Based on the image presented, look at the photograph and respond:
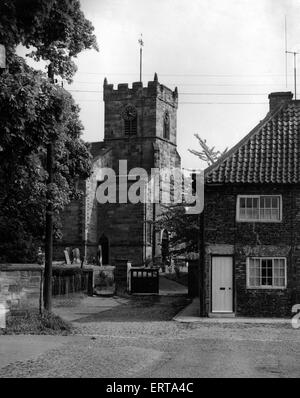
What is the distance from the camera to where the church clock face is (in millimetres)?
61812

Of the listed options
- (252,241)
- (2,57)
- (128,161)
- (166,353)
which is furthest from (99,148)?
(166,353)

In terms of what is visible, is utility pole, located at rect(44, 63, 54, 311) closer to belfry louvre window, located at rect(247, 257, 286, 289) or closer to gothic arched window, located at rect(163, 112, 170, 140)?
belfry louvre window, located at rect(247, 257, 286, 289)

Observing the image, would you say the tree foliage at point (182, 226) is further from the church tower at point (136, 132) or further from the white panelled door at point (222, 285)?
the church tower at point (136, 132)

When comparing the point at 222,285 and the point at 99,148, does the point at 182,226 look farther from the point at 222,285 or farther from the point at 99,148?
the point at 99,148

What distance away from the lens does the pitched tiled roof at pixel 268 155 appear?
986 inches

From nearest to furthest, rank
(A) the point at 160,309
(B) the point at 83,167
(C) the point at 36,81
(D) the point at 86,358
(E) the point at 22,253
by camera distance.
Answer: (D) the point at 86,358, (C) the point at 36,81, (B) the point at 83,167, (A) the point at 160,309, (E) the point at 22,253

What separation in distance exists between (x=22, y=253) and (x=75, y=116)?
9.34 m

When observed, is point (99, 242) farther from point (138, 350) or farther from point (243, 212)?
point (138, 350)

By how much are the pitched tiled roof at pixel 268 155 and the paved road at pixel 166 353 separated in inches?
234

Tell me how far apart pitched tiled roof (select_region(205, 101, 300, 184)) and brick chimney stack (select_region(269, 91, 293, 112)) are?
0.68 ft

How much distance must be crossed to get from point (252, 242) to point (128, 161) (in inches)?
1454

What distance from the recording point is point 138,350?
1555 centimetres

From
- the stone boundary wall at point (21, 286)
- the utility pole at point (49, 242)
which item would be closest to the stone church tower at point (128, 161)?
the utility pole at point (49, 242)
